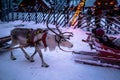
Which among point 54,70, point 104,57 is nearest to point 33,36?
point 54,70

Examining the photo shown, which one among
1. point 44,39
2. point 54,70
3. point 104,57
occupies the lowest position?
point 54,70

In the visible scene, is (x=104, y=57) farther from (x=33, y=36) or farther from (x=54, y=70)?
(x=33, y=36)

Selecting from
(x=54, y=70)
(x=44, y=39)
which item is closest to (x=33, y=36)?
(x=44, y=39)

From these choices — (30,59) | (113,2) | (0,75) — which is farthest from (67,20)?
(0,75)

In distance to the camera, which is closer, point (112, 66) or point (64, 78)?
point (64, 78)

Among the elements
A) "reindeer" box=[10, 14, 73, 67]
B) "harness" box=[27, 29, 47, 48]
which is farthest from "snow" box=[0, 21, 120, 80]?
"harness" box=[27, 29, 47, 48]

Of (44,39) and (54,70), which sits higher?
(44,39)

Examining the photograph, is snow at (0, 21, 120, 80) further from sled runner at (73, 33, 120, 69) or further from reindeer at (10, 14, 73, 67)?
reindeer at (10, 14, 73, 67)

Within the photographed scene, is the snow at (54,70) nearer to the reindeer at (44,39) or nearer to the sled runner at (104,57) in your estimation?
the sled runner at (104,57)

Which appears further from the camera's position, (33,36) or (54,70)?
(33,36)

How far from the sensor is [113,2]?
500 inches

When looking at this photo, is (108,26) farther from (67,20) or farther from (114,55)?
(114,55)

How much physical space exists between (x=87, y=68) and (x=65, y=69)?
46cm

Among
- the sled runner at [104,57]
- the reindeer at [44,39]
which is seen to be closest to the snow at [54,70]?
the sled runner at [104,57]
